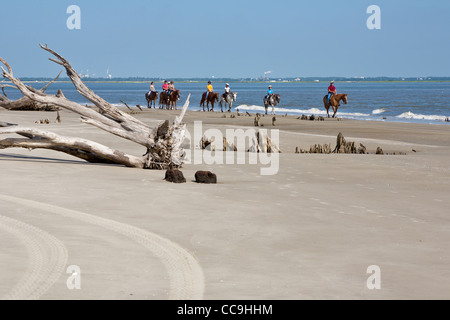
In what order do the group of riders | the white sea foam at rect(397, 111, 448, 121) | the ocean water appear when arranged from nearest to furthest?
the white sea foam at rect(397, 111, 448, 121)
the group of riders
the ocean water

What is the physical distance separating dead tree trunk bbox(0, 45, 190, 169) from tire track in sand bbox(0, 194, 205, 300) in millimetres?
3377

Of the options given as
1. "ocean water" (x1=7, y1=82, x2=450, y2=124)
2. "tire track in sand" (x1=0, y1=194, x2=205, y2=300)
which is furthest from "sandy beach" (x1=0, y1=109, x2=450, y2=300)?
"ocean water" (x1=7, y1=82, x2=450, y2=124)

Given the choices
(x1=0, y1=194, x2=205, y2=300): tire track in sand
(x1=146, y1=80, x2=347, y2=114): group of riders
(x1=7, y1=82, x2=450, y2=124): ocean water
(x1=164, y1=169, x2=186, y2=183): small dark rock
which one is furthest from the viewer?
(x1=7, y1=82, x2=450, y2=124): ocean water

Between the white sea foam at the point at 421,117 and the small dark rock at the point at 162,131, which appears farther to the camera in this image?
the white sea foam at the point at 421,117

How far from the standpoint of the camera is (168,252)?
5762mm

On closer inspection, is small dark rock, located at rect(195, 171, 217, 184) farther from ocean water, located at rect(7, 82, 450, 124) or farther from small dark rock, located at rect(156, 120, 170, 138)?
ocean water, located at rect(7, 82, 450, 124)

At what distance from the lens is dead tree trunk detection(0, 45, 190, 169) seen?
36.8 ft

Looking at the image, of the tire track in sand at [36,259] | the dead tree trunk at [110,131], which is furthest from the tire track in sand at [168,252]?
the dead tree trunk at [110,131]

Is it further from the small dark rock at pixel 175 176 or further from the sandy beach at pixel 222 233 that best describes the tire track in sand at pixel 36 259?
the small dark rock at pixel 175 176

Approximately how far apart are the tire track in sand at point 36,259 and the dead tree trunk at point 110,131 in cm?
459

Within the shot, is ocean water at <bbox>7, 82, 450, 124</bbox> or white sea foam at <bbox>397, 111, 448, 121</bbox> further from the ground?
ocean water at <bbox>7, 82, 450, 124</bbox>

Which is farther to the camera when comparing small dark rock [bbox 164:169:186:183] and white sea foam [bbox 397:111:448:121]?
white sea foam [bbox 397:111:448:121]

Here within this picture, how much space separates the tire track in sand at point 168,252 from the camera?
4.70 metres
